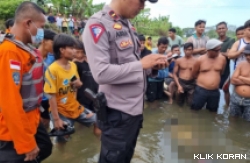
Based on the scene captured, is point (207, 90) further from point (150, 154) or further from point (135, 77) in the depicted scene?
point (135, 77)

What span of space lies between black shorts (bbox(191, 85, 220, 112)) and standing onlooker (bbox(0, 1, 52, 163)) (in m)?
3.91

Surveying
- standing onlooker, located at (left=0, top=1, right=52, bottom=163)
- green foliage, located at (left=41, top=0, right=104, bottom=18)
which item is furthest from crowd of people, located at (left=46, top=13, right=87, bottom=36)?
standing onlooker, located at (left=0, top=1, right=52, bottom=163)

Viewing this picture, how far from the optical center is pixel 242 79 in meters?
4.56

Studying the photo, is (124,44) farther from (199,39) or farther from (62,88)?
(199,39)

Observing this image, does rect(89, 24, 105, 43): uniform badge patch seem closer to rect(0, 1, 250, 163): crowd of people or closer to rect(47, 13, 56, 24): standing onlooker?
rect(0, 1, 250, 163): crowd of people

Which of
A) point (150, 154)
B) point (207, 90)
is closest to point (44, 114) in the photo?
point (150, 154)

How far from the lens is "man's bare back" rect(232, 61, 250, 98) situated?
4555 millimetres

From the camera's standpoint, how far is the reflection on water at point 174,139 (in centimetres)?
172

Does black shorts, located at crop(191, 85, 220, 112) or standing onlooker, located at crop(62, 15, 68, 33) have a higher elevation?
standing onlooker, located at crop(62, 15, 68, 33)

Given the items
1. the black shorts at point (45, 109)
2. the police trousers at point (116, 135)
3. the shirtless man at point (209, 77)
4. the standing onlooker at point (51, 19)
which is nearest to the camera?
the police trousers at point (116, 135)

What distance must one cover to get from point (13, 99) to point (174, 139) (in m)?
1.16

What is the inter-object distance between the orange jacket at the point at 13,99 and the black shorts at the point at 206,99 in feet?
13.3

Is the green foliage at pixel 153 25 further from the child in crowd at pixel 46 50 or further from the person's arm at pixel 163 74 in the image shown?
the child in crowd at pixel 46 50

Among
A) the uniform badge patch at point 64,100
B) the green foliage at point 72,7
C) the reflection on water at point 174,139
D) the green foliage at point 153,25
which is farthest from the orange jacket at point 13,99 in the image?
the green foliage at point 153,25
